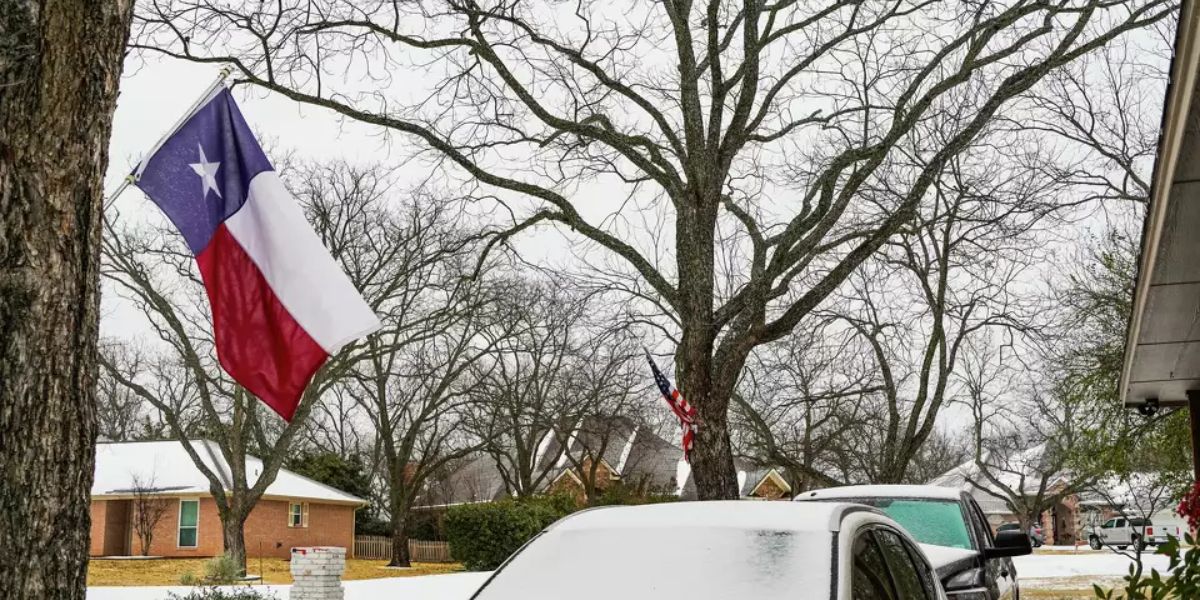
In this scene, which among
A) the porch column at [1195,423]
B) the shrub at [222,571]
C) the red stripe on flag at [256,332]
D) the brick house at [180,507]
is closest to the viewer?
the red stripe on flag at [256,332]

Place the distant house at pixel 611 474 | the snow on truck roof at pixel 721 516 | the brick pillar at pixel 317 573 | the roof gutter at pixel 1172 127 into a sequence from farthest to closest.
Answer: the distant house at pixel 611 474 → the brick pillar at pixel 317 573 → the snow on truck roof at pixel 721 516 → the roof gutter at pixel 1172 127

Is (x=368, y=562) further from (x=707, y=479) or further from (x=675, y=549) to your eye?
(x=675, y=549)

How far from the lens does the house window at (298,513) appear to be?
152 feet

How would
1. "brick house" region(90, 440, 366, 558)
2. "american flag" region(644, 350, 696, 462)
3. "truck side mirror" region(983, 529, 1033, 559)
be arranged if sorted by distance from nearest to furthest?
"truck side mirror" region(983, 529, 1033, 559)
"american flag" region(644, 350, 696, 462)
"brick house" region(90, 440, 366, 558)

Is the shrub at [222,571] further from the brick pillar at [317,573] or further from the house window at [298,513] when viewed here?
the house window at [298,513]

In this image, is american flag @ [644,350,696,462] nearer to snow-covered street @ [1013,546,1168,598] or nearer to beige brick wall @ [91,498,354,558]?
snow-covered street @ [1013,546,1168,598]

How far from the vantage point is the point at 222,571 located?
26.4m

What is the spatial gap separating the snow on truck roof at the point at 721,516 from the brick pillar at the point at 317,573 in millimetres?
13354

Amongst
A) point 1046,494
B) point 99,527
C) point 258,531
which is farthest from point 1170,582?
point 1046,494

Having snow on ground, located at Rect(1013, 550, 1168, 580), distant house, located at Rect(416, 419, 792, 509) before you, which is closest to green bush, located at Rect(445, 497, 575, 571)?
snow on ground, located at Rect(1013, 550, 1168, 580)

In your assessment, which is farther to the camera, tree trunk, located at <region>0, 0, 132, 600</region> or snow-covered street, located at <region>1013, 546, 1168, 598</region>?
snow-covered street, located at <region>1013, 546, 1168, 598</region>

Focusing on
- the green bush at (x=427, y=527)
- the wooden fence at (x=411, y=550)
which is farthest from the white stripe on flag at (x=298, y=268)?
the green bush at (x=427, y=527)

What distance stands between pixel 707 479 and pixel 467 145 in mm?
6270

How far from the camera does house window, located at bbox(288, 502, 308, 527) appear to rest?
46250 mm
